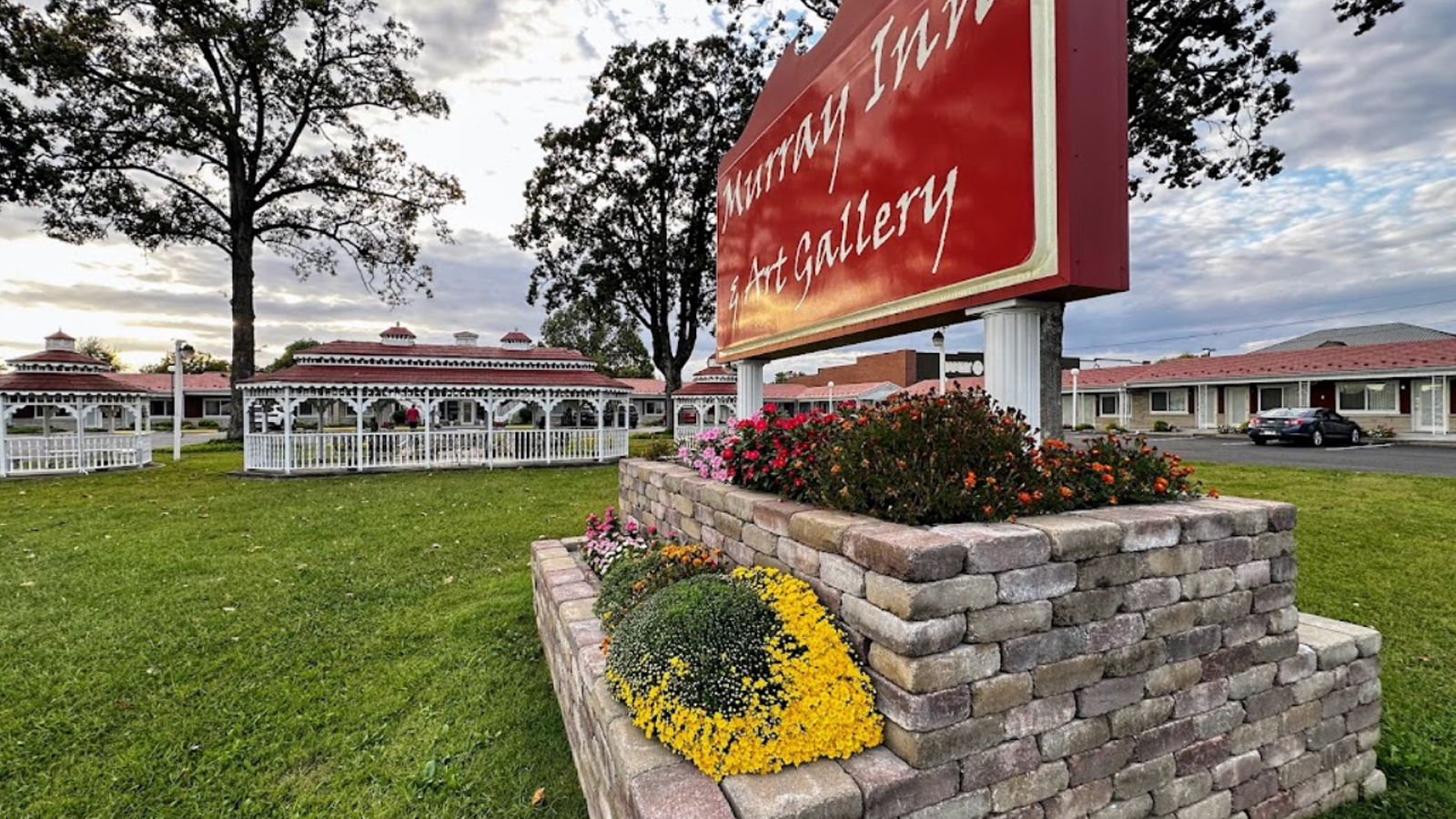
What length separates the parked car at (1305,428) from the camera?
1842 cm

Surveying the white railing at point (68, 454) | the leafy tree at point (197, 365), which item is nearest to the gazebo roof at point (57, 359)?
the white railing at point (68, 454)

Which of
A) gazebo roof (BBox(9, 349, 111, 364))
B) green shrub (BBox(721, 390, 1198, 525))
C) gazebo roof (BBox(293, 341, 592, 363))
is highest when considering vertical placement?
gazebo roof (BBox(293, 341, 592, 363))

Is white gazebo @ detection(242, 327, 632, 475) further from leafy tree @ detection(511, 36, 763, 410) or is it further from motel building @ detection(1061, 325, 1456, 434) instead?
motel building @ detection(1061, 325, 1456, 434)

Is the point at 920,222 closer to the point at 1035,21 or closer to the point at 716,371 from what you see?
the point at 1035,21

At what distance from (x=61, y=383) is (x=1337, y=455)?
3158 cm

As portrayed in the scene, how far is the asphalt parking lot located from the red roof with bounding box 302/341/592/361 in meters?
15.4

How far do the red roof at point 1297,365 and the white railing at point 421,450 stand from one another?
55.2 ft

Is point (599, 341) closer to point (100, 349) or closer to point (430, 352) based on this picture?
point (430, 352)

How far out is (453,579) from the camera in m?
5.90

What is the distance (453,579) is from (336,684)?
2.09m

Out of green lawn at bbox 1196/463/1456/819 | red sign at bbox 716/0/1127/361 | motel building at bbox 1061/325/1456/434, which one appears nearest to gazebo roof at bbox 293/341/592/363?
red sign at bbox 716/0/1127/361

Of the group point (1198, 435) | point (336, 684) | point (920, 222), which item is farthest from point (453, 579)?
point (1198, 435)

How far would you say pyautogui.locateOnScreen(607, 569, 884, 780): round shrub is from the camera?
6.32ft

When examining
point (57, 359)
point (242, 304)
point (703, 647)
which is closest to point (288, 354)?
point (242, 304)
